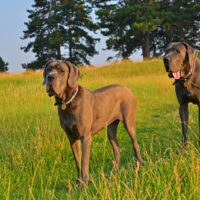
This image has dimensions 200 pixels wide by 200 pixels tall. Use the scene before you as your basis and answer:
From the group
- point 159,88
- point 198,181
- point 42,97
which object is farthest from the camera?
point 159,88

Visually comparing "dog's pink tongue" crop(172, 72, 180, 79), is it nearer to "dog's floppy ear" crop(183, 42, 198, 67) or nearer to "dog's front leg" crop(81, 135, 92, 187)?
"dog's floppy ear" crop(183, 42, 198, 67)

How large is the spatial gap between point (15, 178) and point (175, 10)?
32.3 meters

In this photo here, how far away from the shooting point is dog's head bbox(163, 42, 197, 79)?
4.85m

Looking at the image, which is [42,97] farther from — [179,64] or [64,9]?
[64,9]

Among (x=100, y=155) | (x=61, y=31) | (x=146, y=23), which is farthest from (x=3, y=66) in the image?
(x=100, y=155)

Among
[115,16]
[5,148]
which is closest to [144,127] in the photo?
[5,148]

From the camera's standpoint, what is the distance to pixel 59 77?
145 inches

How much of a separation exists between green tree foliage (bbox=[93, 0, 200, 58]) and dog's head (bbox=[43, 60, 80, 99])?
84.8 ft

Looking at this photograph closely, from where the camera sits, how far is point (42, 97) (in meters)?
9.21

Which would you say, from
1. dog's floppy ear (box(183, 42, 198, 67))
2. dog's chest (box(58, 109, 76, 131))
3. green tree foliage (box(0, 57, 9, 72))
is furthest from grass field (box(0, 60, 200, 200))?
green tree foliage (box(0, 57, 9, 72))

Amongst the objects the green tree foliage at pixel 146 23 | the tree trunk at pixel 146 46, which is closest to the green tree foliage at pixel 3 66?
the green tree foliage at pixel 146 23

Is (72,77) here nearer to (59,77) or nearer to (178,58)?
(59,77)

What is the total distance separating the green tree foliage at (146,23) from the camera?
2992 cm

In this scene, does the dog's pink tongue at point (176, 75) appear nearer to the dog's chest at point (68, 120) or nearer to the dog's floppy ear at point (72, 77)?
the dog's floppy ear at point (72, 77)
